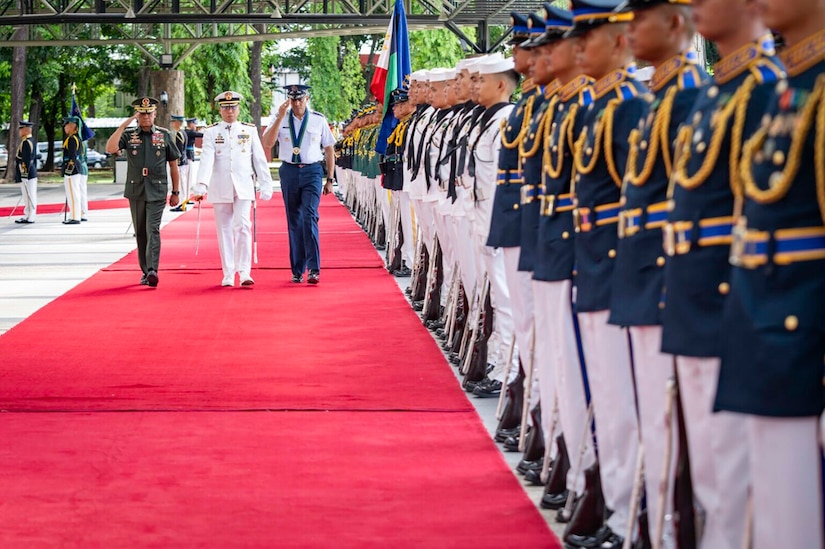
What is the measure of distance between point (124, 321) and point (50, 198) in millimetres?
23162

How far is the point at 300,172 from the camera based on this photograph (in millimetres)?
13203

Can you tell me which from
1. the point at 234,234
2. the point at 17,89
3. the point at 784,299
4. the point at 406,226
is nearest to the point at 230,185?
the point at 234,234

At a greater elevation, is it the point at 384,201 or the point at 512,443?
the point at 384,201

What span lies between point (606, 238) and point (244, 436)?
8.83 feet

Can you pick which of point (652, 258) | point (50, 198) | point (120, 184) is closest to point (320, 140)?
point (652, 258)

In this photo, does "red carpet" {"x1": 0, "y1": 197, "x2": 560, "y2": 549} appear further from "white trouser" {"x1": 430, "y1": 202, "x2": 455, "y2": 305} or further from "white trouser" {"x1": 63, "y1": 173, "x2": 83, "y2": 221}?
"white trouser" {"x1": 63, "y1": 173, "x2": 83, "y2": 221}

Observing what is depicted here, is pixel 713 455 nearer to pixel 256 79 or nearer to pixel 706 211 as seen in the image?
pixel 706 211

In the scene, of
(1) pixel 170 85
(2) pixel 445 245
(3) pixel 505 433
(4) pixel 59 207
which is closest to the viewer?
(3) pixel 505 433

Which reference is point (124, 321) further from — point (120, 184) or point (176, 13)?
point (120, 184)

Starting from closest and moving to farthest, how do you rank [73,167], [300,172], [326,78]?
[300,172], [73,167], [326,78]

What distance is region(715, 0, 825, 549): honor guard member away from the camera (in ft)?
9.55

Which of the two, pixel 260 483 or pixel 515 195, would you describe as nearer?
pixel 260 483

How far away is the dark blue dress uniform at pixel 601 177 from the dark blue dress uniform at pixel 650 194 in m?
0.31

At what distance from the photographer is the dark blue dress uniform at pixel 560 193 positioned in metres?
4.93
